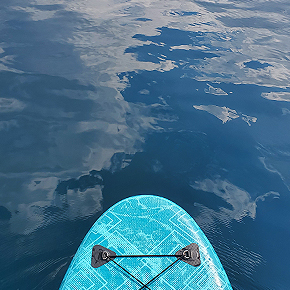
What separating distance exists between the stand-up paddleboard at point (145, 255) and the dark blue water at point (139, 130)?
0.64 meters

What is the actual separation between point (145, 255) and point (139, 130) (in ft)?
12.0

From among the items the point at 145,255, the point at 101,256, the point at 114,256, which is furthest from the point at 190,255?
the point at 101,256

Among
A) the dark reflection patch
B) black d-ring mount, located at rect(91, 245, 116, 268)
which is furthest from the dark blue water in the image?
black d-ring mount, located at rect(91, 245, 116, 268)

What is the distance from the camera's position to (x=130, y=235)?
176 inches

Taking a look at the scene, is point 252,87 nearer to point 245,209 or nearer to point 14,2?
point 245,209

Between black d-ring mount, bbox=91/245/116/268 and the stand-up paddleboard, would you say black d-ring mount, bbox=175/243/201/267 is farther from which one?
black d-ring mount, bbox=91/245/116/268

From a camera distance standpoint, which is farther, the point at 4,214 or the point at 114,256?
the point at 4,214

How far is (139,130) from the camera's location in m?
7.09

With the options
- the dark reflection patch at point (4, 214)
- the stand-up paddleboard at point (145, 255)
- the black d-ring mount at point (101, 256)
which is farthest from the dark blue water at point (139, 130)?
the black d-ring mount at point (101, 256)

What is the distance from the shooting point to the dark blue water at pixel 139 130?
5098 mm

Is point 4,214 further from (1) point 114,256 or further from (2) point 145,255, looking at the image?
(2) point 145,255

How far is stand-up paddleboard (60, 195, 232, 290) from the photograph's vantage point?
3957mm

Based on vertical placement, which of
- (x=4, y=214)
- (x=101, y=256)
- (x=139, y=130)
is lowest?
(x=4, y=214)

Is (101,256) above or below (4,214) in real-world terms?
above
